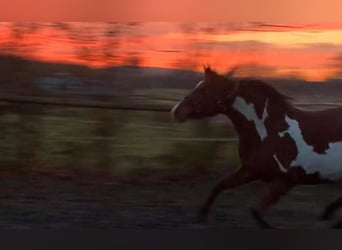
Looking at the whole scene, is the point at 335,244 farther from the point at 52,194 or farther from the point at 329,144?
the point at 52,194

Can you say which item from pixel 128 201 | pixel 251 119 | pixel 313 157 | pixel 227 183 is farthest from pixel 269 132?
pixel 128 201

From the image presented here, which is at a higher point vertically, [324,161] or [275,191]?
[324,161]

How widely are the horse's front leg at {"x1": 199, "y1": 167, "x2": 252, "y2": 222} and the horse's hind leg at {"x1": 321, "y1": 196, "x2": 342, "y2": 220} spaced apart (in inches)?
21.5

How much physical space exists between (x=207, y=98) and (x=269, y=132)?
0.45 metres

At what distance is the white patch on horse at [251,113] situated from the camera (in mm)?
5188

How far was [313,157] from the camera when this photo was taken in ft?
17.0

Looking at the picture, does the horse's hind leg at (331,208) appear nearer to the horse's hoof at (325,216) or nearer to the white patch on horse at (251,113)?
the horse's hoof at (325,216)

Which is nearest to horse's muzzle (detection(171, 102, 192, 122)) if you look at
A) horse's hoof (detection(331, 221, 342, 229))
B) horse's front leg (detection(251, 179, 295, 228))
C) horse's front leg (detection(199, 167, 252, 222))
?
horse's front leg (detection(199, 167, 252, 222))

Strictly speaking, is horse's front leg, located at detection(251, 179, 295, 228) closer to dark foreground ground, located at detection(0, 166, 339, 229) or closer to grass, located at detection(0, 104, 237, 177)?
dark foreground ground, located at detection(0, 166, 339, 229)

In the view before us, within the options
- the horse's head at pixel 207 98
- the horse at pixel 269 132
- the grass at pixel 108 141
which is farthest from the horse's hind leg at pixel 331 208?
the horse's head at pixel 207 98

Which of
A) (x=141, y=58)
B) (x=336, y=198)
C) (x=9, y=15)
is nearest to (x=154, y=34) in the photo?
(x=141, y=58)

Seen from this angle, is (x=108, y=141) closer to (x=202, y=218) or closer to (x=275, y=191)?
(x=202, y=218)

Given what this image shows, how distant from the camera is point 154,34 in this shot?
5.12m

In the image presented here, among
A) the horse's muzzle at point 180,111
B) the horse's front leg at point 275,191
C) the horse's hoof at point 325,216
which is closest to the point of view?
the horse's muzzle at point 180,111
